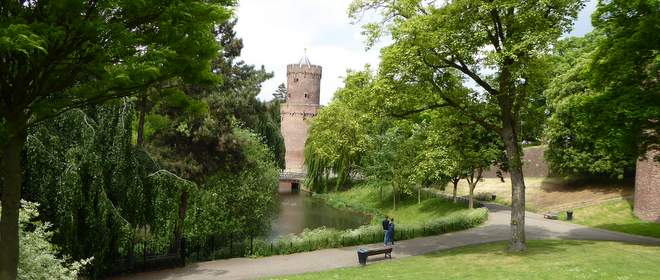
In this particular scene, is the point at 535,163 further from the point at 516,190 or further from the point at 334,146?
the point at 516,190

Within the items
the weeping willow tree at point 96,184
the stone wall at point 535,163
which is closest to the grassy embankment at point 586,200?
the stone wall at point 535,163

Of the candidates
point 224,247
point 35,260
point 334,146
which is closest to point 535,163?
point 334,146

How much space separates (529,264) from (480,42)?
6.70m

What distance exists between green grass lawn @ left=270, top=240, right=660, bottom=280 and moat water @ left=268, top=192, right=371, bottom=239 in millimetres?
13208

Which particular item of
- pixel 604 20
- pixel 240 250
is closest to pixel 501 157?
pixel 604 20

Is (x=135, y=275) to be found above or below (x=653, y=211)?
below

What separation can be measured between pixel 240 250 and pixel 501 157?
62.5 ft

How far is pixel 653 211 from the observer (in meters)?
23.9

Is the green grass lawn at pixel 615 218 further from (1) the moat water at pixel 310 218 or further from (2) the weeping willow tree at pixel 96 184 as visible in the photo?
(2) the weeping willow tree at pixel 96 184

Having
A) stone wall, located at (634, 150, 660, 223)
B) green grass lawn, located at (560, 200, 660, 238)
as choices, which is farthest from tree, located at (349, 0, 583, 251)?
stone wall, located at (634, 150, 660, 223)

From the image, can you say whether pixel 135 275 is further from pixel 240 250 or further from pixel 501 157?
pixel 501 157

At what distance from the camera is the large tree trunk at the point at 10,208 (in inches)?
283

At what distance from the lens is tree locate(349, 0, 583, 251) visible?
14.1 meters

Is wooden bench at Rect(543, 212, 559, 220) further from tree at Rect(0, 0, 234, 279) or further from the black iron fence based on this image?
tree at Rect(0, 0, 234, 279)
